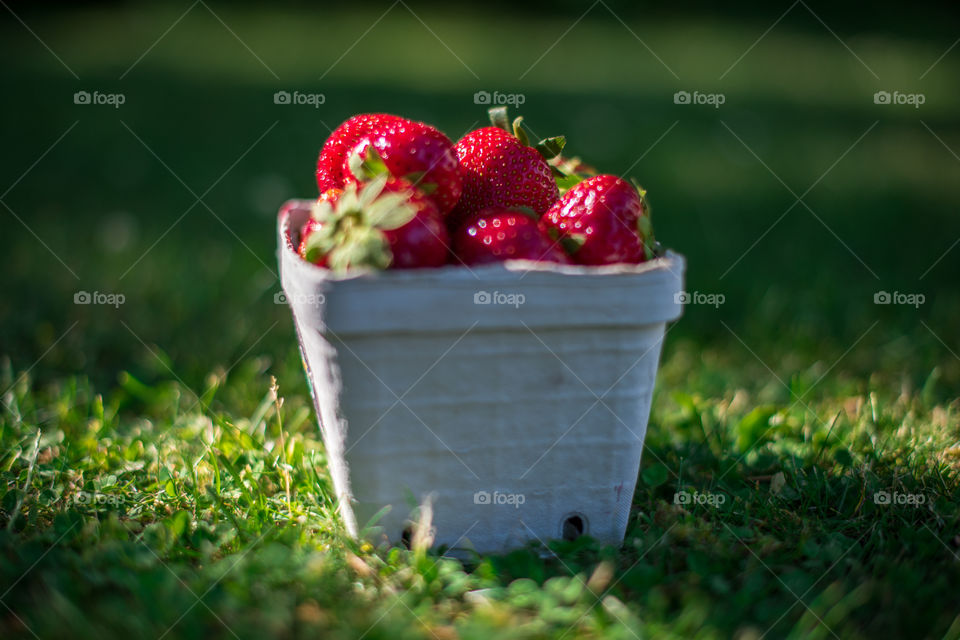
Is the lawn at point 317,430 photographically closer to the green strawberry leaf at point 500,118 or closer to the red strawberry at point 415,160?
the red strawberry at point 415,160

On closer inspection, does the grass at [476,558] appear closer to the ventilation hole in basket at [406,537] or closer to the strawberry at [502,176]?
the ventilation hole in basket at [406,537]

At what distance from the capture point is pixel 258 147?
14.3 feet

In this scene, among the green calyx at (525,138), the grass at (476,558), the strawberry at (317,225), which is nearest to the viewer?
the grass at (476,558)

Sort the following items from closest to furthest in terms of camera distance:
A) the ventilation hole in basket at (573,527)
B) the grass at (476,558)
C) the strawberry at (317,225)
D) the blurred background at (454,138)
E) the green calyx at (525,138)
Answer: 1. the grass at (476,558)
2. the strawberry at (317,225)
3. the ventilation hole in basket at (573,527)
4. the green calyx at (525,138)
5. the blurred background at (454,138)

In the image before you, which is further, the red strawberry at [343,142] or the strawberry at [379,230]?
the red strawberry at [343,142]

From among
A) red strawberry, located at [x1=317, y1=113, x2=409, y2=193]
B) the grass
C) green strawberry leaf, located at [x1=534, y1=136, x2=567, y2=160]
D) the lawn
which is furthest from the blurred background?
green strawberry leaf, located at [x1=534, y1=136, x2=567, y2=160]

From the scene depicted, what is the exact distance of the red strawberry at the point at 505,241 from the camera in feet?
4.18

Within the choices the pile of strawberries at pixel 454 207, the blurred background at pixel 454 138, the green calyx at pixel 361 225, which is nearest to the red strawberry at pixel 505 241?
the pile of strawberries at pixel 454 207

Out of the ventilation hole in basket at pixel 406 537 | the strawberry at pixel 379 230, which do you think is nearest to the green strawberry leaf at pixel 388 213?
the strawberry at pixel 379 230

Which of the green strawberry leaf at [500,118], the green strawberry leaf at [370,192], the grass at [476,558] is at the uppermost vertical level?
the green strawberry leaf at [500,118]

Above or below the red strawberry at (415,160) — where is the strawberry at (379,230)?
below

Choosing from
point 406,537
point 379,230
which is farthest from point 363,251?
point 406,537

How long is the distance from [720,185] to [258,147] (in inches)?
93.5

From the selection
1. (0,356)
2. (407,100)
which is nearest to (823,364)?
(0,356)
